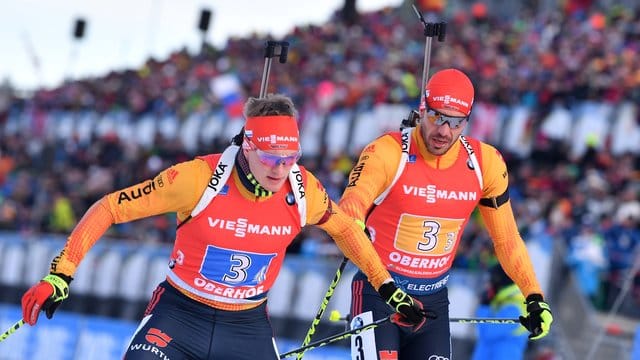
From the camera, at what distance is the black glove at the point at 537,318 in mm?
7602

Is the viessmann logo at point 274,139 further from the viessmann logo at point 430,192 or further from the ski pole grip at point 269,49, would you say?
the ski pole grip at point 269,49

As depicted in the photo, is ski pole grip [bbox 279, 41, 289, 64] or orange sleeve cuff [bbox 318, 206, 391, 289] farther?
ski pole grip [bbox 279, 41, 289, 64]

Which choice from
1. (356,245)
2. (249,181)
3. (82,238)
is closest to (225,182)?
(249,181)

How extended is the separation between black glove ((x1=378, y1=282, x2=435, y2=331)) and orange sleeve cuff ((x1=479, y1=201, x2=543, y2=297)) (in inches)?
40.2

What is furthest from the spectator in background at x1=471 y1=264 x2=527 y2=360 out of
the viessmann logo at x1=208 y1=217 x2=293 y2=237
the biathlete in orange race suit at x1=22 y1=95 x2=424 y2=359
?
the viessmann logo at x1=208 y1=217 x2=293 y2=237

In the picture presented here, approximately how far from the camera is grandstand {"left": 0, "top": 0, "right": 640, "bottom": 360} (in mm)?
14875

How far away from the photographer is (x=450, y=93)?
7.61 m

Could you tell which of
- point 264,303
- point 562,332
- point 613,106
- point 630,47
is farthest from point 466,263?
point 264,303

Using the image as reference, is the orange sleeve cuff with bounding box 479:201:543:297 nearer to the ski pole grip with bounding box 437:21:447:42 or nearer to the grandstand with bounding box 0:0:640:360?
the ski pole grip with bounding box 437:21:447:42

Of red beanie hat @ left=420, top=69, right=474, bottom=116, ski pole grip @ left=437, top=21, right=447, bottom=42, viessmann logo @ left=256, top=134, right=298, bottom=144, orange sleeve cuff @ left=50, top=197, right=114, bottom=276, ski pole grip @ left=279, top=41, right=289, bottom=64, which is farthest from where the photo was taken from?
ski pole grip @ left=437, top=21, right=447, bottom=42

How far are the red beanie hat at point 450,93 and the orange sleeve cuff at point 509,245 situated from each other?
0.80 meters

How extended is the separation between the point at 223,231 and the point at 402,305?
1.23 m

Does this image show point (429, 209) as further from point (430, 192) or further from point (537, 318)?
point (537, 318)

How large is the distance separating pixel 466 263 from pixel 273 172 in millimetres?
8854
